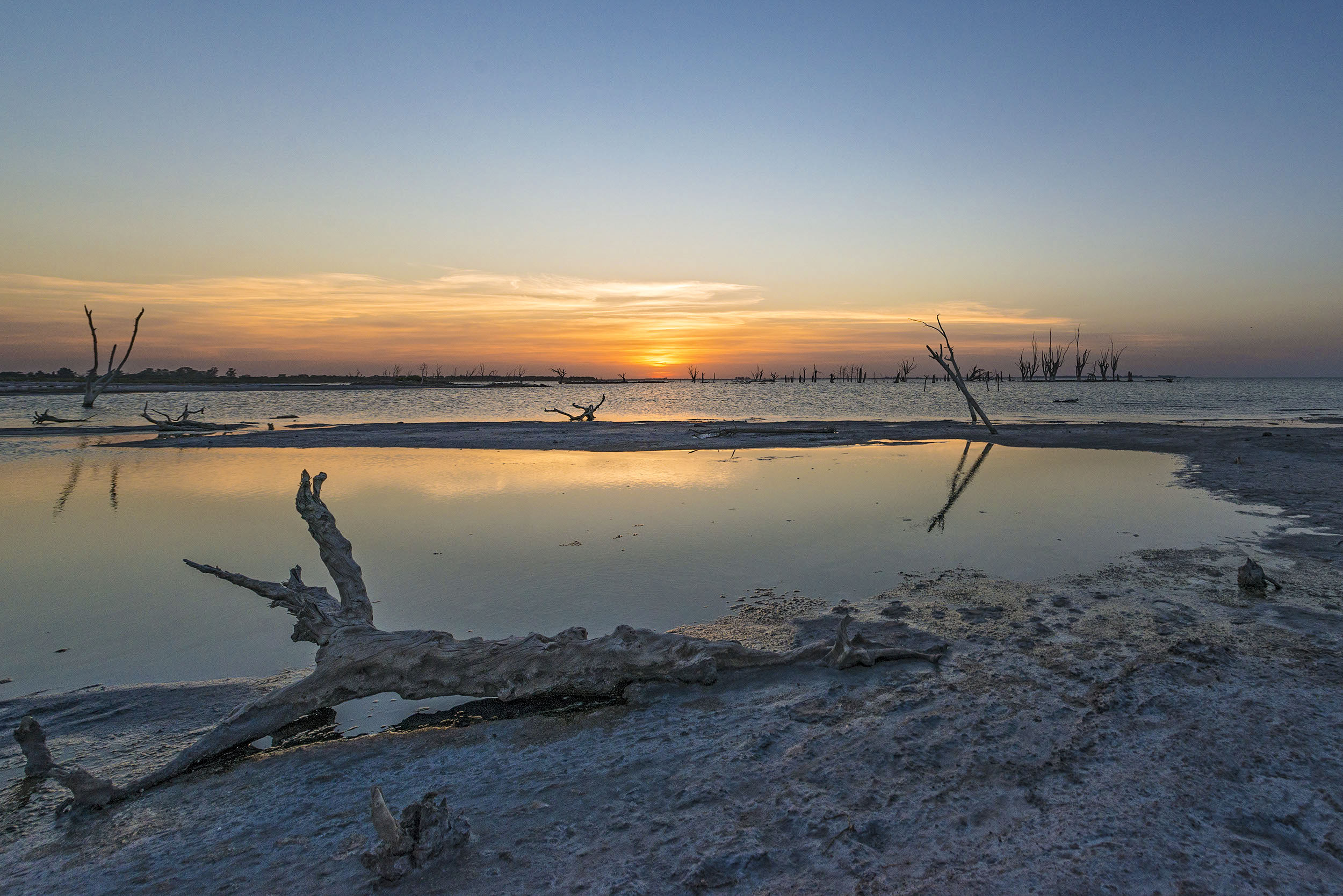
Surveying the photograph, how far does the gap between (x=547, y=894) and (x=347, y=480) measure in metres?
14.8

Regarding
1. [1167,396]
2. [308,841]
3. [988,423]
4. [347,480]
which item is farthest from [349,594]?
[1167,396]

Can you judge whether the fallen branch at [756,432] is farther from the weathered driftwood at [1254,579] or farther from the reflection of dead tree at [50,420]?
the reflection of dead tree at [50,420]

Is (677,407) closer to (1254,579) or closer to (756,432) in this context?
(756,432)

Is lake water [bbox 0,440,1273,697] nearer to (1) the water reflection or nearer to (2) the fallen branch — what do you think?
(1) the water reflection

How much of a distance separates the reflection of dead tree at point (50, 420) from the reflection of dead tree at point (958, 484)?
39076 millimetres

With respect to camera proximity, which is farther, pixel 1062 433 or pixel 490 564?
pixel 1062 433

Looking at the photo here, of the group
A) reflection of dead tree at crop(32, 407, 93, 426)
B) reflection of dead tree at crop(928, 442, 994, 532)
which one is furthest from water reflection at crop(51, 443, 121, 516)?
reflection of dead tree at crop(32, 407, 93, 426)

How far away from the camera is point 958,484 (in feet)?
47.7

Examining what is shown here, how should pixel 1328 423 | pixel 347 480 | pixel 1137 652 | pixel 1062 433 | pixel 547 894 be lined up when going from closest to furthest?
pixel 547 894 → pixel 1137 652 → pixel 347 480 → pixel 1062 433 → pixel 1328 423

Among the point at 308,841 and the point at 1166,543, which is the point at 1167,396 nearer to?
the point at 1166,543

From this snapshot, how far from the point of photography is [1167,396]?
242ft

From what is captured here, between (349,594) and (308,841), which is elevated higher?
(349,594)

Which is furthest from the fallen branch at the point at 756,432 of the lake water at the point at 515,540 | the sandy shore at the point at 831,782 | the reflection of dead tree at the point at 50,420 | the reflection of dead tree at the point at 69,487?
the reflection of dead tree at the point at 50,420

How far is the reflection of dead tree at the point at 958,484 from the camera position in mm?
10523
